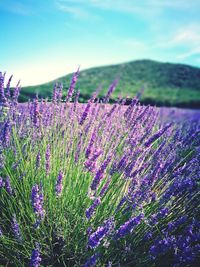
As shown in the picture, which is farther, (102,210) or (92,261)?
(102,210)

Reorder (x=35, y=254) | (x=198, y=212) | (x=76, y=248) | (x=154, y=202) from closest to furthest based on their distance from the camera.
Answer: (x=35, y=254) < (x=76, y=248) < (x=154, y=202) < (x=198, y=212)

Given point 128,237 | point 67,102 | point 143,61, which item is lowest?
point 128,237

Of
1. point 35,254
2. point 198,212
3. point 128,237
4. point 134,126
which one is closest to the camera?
point 35,254

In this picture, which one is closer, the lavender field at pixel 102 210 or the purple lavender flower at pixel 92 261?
the purple lavender flower at pixel 92 261

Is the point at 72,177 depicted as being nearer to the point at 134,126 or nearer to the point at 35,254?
the point at 134,126

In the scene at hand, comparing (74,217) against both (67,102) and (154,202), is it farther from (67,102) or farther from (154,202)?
(67,102)

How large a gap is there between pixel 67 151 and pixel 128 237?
3.14ft

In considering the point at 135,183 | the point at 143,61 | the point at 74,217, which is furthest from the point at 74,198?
the point at 143,61

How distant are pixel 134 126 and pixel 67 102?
0.60 meters

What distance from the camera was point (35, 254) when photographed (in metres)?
1.27

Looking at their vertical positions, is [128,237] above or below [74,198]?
below

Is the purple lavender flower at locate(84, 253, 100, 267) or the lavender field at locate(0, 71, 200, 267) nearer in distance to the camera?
the purple lavender flower at locate(84, 253, 100, 267)

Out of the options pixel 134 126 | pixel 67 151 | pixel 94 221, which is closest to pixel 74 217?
pixel 94 221

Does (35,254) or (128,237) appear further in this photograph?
(128,237)
